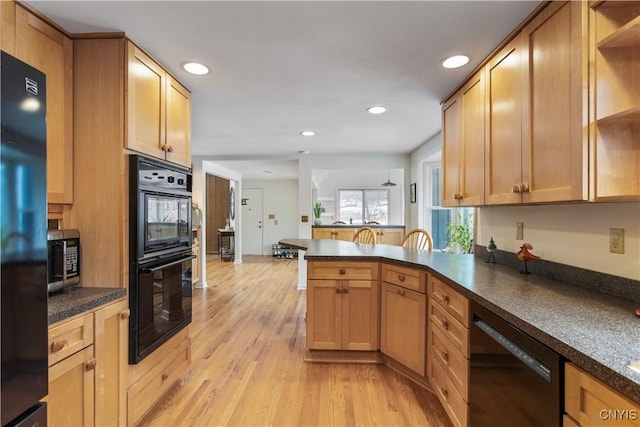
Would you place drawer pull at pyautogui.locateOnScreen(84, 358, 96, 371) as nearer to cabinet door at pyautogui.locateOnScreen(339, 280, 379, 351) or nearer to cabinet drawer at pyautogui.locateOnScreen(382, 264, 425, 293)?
cabinet door at pyautogui.locateOnScreen(339, 280, 379, 351)

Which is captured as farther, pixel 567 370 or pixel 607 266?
pixel 607 266

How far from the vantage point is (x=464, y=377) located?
1508 millimetres

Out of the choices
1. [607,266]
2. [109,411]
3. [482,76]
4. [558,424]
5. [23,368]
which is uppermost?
[482,76]

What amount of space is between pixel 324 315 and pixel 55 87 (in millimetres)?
2211

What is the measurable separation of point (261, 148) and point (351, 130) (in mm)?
1568

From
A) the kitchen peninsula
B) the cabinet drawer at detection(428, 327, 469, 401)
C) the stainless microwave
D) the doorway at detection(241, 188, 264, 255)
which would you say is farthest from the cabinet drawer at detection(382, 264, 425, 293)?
the doorway at detection(241, 188, 264, 255)

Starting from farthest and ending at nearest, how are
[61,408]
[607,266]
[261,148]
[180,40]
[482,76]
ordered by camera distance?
Result: 1. [261,148]
2. [482,76]
3. [180,40]
4. [607,266]
5. [61,408]

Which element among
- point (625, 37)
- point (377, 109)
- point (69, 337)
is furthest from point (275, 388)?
point (625, 37)

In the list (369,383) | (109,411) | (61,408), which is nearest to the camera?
(61,408)

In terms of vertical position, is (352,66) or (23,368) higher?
(352,66)

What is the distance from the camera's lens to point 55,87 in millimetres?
1510

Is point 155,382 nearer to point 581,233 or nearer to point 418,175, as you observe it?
point 581,233

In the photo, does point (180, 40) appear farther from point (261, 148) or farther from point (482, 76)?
point (261, 148)

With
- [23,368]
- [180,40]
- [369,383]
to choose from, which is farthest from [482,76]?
[23,368]
